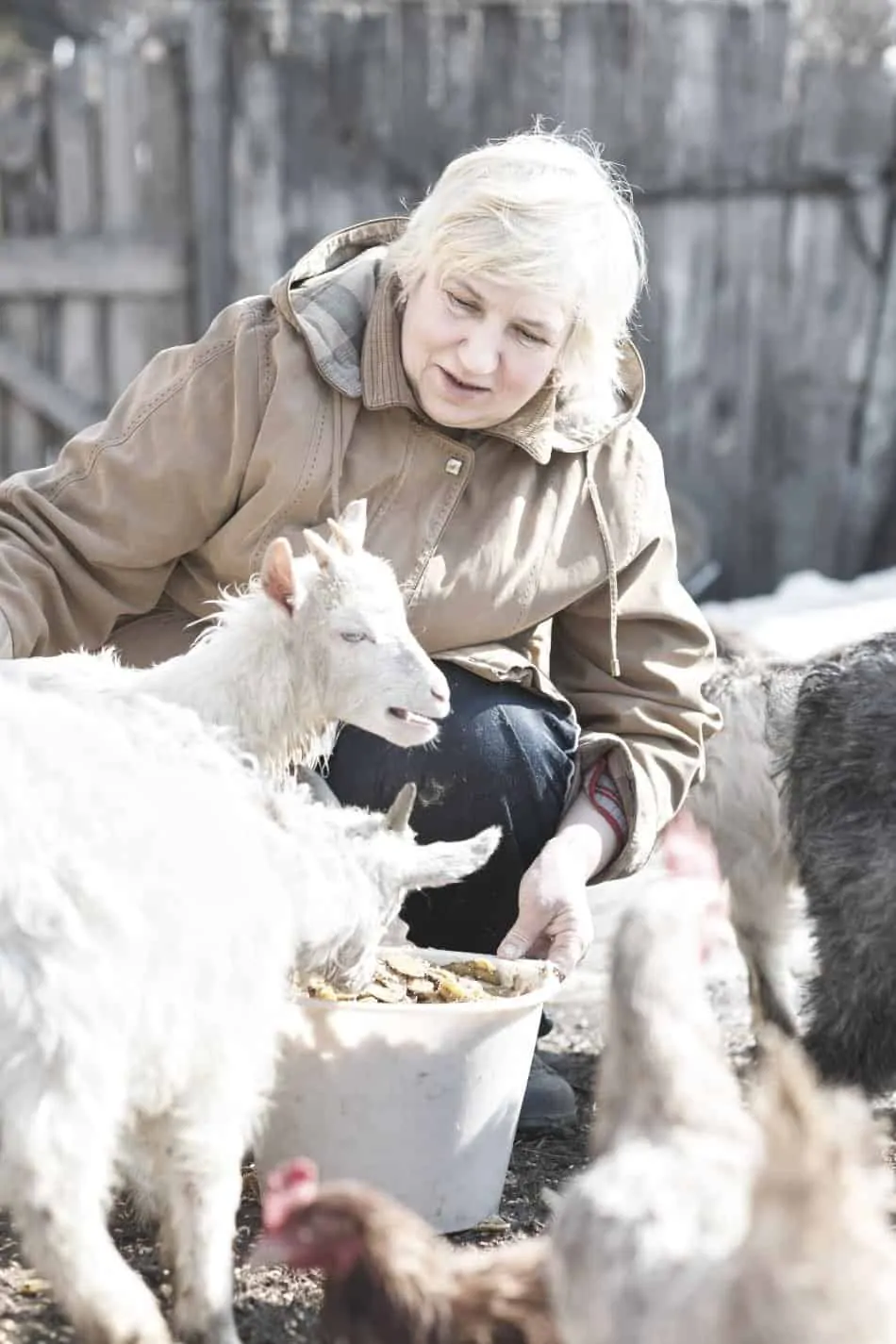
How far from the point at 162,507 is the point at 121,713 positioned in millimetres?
808

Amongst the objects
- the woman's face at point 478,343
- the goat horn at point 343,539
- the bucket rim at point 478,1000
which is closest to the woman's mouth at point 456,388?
the woman's face at point 478,343

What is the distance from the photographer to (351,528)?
2.63m

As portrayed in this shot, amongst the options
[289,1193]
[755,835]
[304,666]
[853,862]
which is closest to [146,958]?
[289,1193]

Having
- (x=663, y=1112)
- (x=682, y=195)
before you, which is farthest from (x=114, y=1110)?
(x=682, y=195)

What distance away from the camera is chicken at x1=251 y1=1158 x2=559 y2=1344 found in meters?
1.90

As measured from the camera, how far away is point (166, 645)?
3178mm

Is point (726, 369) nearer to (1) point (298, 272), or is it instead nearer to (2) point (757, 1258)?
(1) point (298, 272)

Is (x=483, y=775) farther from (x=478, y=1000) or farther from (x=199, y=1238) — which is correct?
(x=199, y=1238)

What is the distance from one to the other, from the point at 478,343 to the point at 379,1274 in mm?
1584

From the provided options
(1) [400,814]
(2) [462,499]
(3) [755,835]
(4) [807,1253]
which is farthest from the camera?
(3) [755,835]

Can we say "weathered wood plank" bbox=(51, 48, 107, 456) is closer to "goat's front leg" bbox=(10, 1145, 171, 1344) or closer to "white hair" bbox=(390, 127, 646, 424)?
"white hair" bbox=(390, 127, 646, 424)

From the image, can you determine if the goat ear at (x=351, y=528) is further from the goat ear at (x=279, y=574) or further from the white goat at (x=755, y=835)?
the white goat at (x=755, y=835)

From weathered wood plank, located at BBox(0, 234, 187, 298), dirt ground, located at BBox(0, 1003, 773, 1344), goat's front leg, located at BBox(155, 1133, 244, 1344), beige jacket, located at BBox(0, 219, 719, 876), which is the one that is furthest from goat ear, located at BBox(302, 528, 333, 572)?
weathered wood plank, located at BBox(0, 234, 187, 298)

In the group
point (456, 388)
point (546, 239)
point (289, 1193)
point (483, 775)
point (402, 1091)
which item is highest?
point (546, 239)
